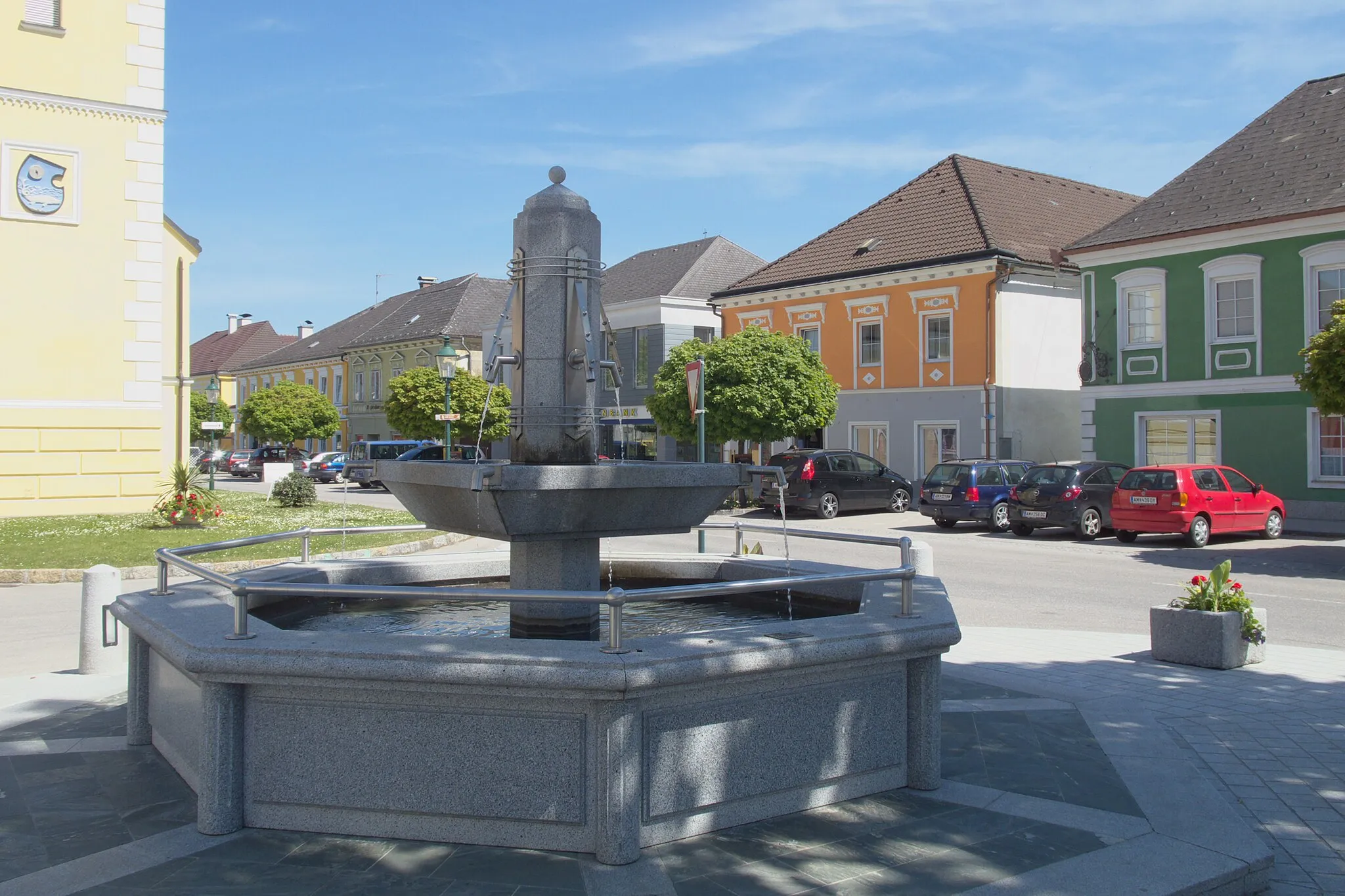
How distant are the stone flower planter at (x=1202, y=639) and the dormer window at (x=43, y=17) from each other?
22.9 metres

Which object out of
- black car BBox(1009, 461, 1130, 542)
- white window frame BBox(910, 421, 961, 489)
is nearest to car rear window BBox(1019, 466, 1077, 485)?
A: black car BBox(1009, 461, 1130, 542)

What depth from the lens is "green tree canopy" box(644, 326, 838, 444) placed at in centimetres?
2977

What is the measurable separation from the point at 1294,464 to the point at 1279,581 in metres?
11.6

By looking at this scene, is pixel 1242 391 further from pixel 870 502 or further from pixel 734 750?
pixel 734 750

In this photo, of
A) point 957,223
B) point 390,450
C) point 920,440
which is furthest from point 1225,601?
point 390,450

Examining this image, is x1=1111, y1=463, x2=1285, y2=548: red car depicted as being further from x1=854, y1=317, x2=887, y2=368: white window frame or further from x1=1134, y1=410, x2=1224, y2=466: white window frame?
x1=854, y1=317, x2=887, y2=368: white window frame

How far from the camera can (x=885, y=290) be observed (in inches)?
1387

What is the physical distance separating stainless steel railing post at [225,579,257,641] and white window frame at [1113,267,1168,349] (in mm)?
27284

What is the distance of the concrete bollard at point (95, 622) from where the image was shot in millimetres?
8852

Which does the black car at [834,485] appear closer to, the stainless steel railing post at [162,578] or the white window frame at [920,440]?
the white window frame at [920,440]

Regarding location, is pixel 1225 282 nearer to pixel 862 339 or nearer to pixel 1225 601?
pixel 862 339

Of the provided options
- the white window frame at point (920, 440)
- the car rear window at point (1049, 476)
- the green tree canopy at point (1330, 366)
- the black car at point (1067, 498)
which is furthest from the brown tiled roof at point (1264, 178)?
the green tree canopy at point (1330, 366)

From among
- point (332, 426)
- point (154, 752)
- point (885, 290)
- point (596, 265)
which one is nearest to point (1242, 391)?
point (885, 290)

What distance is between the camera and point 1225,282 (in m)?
26.9
